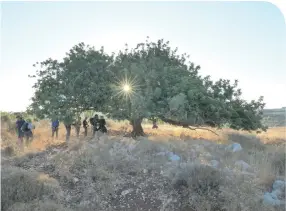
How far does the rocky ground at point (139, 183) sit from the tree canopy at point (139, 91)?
558cm

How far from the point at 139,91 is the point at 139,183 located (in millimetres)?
8111

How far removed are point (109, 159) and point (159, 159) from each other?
61.3 inches

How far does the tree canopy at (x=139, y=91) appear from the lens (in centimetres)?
1802

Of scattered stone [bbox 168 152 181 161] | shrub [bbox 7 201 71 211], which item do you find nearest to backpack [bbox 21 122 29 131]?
scattered stone [bbox 168 152 181 161]

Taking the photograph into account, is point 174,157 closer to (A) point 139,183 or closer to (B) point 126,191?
(A) point 139,183

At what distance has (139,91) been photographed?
17969 millimetres

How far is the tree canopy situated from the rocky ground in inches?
220

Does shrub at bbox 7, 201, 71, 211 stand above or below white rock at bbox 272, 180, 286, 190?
below

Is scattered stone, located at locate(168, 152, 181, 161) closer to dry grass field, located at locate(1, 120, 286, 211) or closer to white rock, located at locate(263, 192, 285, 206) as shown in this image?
dry grass field, located at locate(1, 120, 286, 211)

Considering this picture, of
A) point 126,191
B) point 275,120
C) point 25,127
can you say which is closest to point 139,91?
point 25,127

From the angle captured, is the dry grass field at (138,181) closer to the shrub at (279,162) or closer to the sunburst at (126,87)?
the shrub at (279,162)

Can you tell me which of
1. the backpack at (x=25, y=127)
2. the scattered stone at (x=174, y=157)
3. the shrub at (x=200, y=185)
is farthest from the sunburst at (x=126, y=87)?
the shrub at (x=200, y=185)

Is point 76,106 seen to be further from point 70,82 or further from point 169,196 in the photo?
point 169,196

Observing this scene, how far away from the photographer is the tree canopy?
18016 mm
